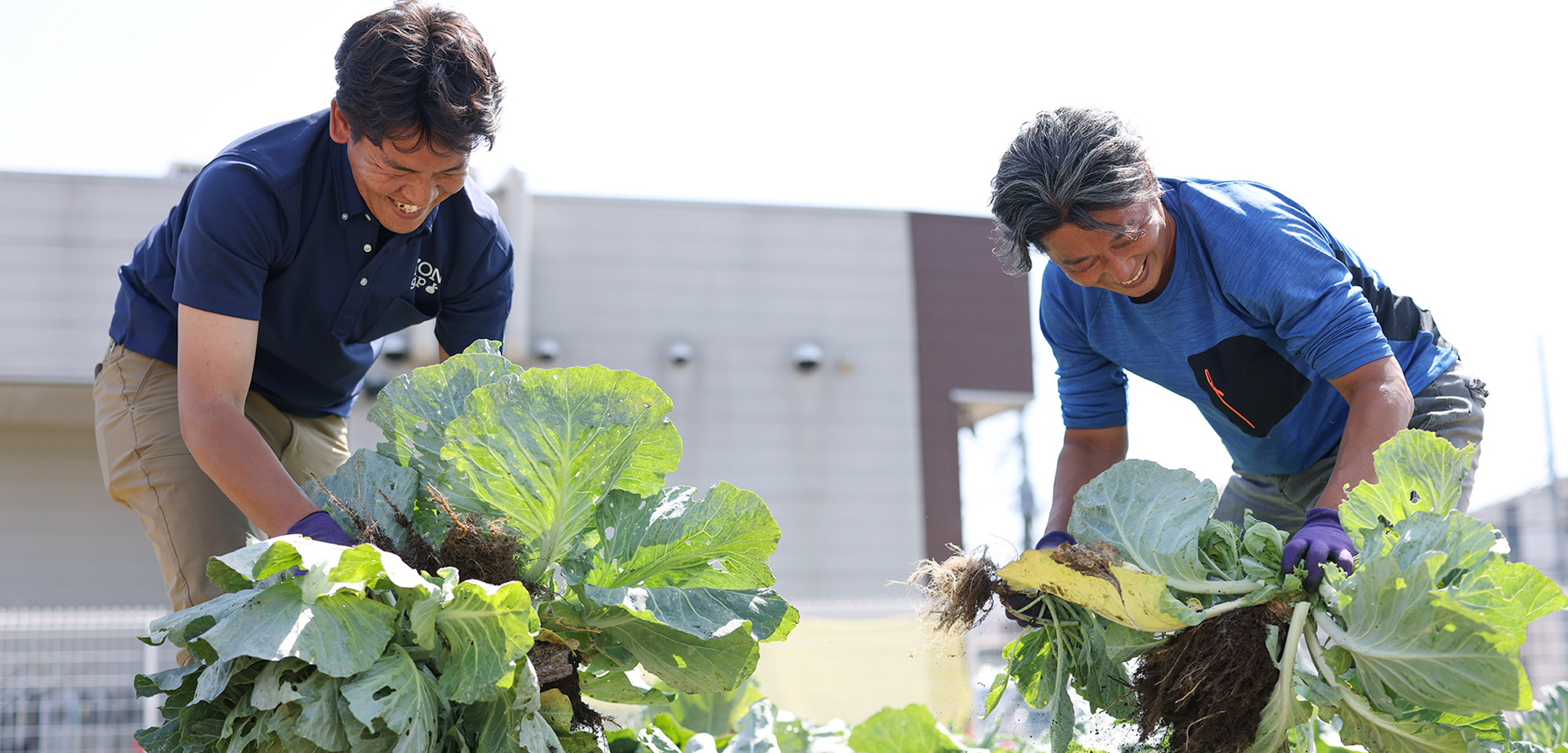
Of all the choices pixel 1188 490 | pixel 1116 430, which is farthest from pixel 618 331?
pixel 1188 490

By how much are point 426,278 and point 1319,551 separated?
225 centimetres

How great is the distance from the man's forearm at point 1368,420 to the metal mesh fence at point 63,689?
936 cm

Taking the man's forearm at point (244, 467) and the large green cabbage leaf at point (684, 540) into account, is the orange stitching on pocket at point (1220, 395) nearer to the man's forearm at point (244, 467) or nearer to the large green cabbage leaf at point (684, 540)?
the large green cabbage leaf at point (684, 540)

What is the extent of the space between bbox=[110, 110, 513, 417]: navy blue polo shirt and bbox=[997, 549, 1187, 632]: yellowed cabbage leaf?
67.5 inches

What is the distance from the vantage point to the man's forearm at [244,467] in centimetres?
209

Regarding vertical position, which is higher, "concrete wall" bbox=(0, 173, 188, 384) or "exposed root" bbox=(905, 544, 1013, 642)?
"concrete wall" bbox=(0, 173, 188, 384)

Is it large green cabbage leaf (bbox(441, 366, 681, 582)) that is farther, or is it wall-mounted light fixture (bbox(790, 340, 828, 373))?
wall-mounted light fixture (bbox(790, 340, 828, 373))

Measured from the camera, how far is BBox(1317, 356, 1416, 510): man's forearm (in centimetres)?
225

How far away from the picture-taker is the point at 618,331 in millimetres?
14375

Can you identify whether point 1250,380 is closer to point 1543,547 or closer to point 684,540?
point 684,540

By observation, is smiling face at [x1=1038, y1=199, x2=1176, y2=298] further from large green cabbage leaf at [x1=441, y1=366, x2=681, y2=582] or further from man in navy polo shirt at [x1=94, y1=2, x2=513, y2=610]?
man in navy polo shirt at [x1=94, y1=2, x2=513, y2=610]

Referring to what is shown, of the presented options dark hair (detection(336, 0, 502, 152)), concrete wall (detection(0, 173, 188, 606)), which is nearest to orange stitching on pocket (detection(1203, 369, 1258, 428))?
dark hair (detection(336, 0, 502, 152))

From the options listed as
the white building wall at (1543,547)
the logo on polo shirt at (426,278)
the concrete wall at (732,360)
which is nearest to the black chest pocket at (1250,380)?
the logo on polo shirt at (426,278)

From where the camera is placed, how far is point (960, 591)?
2383mm
